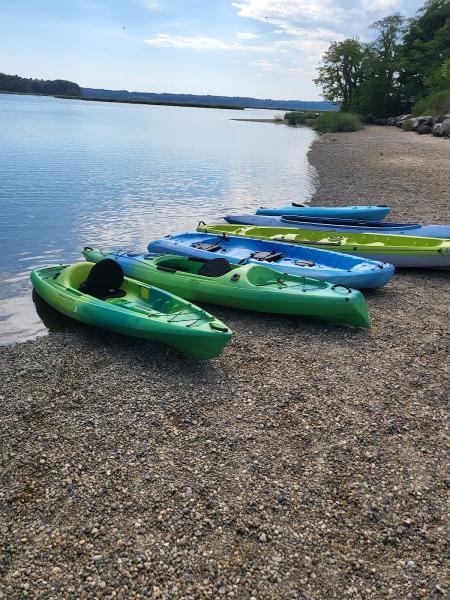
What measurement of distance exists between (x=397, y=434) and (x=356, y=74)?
79.5 m

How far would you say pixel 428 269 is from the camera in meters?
11.9

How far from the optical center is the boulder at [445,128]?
40.3 meters

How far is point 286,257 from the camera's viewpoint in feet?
37.4

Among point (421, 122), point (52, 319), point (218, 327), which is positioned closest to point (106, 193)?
point (52, 319)

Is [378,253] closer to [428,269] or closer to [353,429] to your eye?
[428,269]

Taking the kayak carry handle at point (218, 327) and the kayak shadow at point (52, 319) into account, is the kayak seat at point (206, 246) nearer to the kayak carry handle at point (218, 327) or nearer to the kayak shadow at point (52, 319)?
the kayak shadow at point (52, 319)

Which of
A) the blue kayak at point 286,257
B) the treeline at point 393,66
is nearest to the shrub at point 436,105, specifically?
the treeline at point 393,66

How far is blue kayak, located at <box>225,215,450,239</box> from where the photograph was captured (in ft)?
41.2

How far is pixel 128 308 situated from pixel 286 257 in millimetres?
4382

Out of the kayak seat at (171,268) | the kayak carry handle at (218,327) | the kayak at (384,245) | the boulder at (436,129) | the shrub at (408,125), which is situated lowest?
the kayak carry handle at (218,327)

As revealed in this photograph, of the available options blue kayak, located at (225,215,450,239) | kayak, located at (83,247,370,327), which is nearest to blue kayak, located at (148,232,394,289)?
kayak, located at (83,247,370,327)

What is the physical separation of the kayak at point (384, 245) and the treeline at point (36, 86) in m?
192

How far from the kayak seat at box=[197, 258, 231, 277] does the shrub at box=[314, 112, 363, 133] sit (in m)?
52.2

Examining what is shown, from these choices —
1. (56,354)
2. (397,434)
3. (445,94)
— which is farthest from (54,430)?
(445,94)
